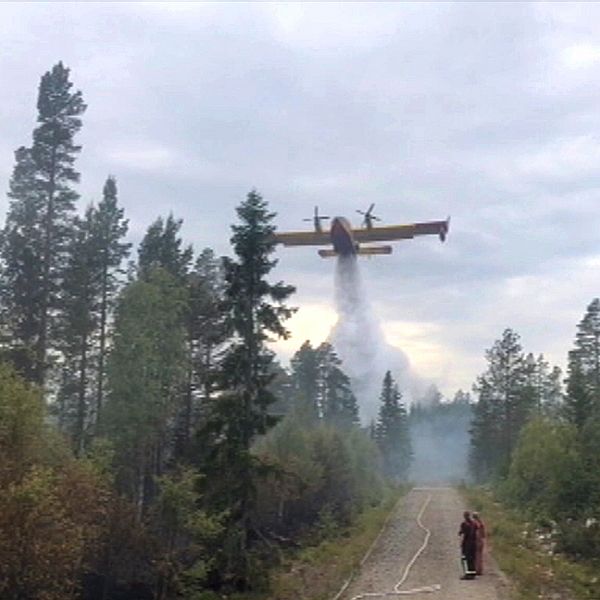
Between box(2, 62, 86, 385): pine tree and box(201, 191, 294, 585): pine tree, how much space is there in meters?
15.9

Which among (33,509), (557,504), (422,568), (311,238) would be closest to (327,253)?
(311,238)

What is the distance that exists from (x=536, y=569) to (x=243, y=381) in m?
10.5

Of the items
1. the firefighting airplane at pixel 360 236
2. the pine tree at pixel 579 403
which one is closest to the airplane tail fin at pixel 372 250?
the firefighting airplane at pixel 360 236

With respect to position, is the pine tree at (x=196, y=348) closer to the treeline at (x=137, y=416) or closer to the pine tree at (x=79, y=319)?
the treeline at (x=137, y=416)

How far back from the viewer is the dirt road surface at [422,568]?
2409 centimetres

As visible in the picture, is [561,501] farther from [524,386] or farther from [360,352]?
[360,352]

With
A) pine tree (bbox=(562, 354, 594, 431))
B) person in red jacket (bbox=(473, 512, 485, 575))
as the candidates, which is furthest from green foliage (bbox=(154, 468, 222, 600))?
pine tree (bbox=(562, 354, 594, 431))

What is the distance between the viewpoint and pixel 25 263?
41938mm

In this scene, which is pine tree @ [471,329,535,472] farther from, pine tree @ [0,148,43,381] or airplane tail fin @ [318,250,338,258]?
pine tree @ [0,148,43,381]


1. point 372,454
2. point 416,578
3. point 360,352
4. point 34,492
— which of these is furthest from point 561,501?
point 360,352

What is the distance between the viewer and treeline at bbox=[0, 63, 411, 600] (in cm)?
2573

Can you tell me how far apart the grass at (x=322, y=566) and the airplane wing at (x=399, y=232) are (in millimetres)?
29888

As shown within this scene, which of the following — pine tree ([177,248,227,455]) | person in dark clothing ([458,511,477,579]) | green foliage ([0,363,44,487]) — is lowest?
person in dark clothing ([458,511,477,579])

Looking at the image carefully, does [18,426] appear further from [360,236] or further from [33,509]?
[360,236]
